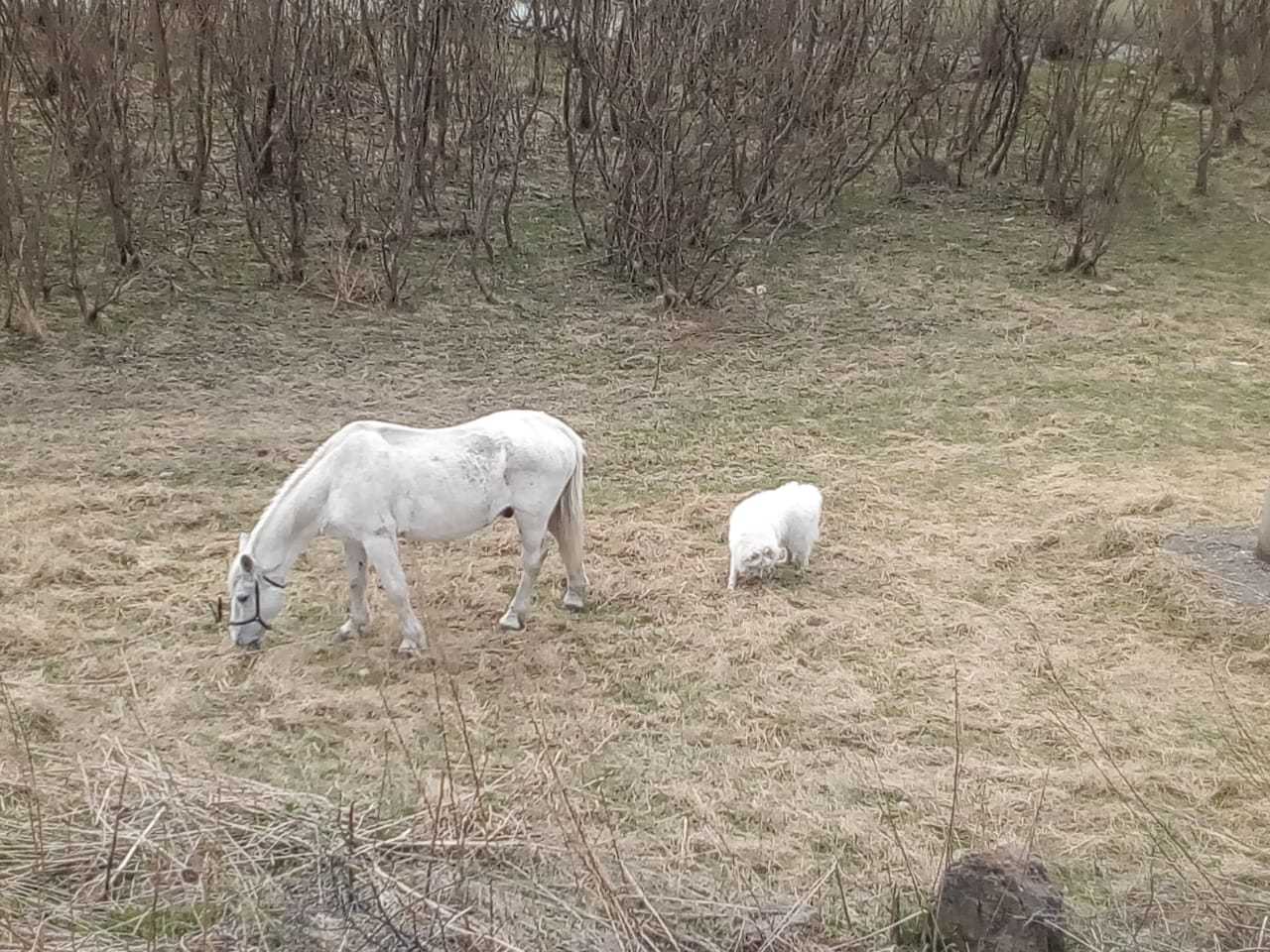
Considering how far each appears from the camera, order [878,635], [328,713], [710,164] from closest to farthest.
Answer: [328,713], [878,635], [710,164]

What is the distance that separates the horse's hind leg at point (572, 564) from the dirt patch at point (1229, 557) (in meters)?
3.16

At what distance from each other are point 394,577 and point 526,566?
2.15ft

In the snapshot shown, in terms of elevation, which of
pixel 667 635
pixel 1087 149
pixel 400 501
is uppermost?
pixel 1087 149

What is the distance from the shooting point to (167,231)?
11.3 meters

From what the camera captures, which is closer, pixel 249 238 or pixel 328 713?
pixel 328 713

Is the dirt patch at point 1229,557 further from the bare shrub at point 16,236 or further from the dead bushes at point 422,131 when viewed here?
the bare shrub at point 16,236

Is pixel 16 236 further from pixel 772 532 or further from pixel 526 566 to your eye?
pixel 772 532

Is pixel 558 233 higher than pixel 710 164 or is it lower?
lower

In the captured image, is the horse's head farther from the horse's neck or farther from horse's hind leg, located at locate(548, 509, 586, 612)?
horse's hind leg, located at locate(548, 509, 586, 612)

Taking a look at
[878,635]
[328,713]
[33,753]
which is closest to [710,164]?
[878,635]

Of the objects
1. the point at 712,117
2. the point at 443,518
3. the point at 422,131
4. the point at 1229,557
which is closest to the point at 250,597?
the point at 443,518

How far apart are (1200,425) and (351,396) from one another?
20.3 ft

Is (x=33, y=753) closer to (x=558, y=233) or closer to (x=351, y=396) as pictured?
(x=351, y=396)

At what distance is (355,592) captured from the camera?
5.32 meters
